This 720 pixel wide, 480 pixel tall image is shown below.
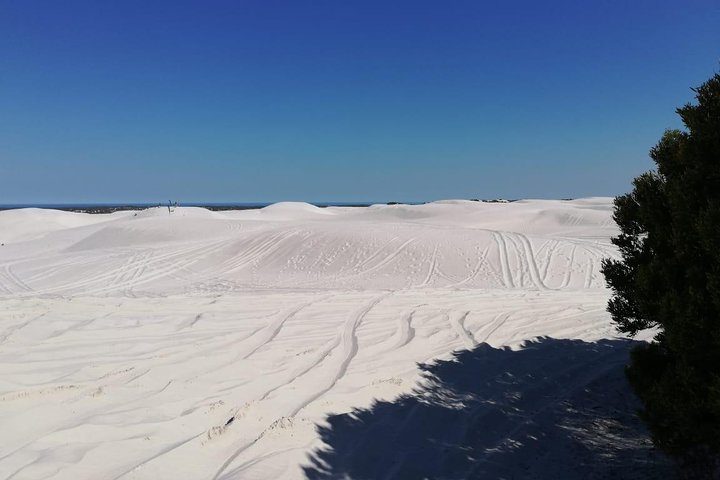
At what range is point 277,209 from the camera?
55031 mm

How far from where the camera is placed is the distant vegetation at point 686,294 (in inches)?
118

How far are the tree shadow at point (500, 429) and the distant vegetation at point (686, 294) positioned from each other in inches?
16.3

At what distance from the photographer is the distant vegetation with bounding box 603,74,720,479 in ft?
9.81

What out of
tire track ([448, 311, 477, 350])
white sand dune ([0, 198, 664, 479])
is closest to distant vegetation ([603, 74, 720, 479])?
white sand dune ([0, 198, 664, 479])

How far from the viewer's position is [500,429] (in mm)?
4410

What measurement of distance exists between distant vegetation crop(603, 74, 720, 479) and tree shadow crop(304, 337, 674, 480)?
0.42m

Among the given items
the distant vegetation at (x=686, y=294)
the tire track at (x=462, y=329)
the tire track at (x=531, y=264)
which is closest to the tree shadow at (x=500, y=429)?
the distant vegetation at (x=686, y=294)

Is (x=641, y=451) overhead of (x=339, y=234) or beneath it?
beneath

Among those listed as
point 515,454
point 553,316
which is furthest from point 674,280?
point 553,316

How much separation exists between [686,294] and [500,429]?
2.22m

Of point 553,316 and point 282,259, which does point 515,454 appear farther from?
point 282,259

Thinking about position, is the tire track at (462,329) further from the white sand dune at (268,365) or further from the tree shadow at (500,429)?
the tree shadow at (500,429)

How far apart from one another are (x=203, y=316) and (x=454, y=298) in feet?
19.0

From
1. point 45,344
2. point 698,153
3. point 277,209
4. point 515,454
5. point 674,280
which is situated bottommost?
point 515,454
